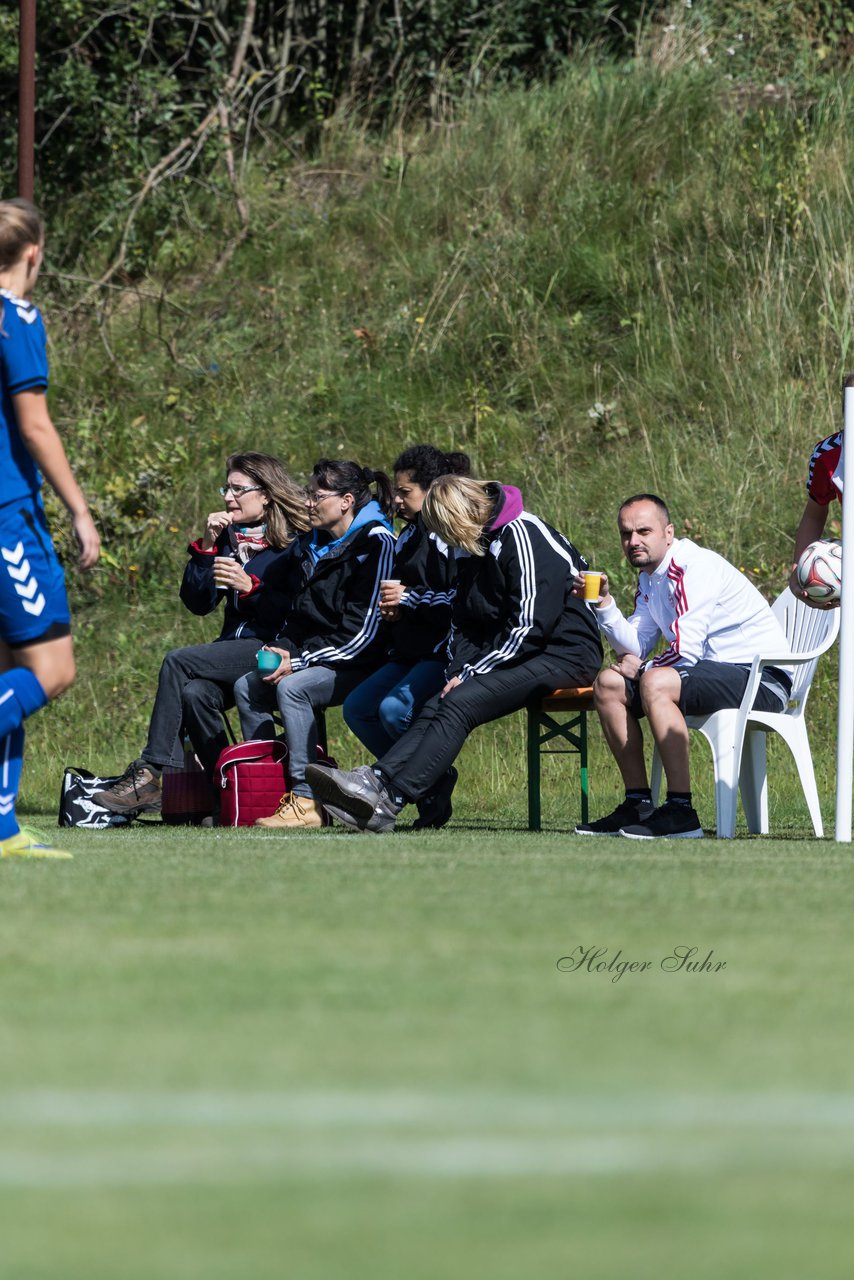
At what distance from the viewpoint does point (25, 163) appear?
1351cm

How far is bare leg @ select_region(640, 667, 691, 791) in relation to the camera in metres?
8.20

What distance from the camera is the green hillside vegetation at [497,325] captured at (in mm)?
14305

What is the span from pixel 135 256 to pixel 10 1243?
1582 cm

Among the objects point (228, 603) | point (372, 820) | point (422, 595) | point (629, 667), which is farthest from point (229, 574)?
point (629, 667)

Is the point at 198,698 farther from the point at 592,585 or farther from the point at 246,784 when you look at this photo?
the point at 592,585

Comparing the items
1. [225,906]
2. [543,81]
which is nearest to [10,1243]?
[225,906]

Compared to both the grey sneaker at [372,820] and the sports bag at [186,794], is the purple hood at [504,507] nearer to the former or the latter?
the grey sneaker at [372,820]

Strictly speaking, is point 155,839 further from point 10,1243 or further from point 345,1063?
point 10,1243

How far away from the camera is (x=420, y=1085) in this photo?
3.11 meters

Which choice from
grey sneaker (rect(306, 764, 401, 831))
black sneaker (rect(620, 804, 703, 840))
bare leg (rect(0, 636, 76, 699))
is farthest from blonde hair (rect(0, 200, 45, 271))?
black sneaker (rect(620, 804, 703, 840))

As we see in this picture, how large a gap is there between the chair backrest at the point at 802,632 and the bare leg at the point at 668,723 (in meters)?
0.60

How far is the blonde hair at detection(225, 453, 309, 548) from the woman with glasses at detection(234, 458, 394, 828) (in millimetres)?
320

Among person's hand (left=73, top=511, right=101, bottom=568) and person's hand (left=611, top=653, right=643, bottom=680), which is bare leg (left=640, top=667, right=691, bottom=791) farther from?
person's hand (left=73, top=511, right=101, bottom=568)

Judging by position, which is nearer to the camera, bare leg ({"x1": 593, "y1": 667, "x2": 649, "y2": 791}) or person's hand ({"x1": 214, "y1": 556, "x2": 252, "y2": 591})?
bare leg ({"x1": 593, "y1": 667, "x2": 649, "y2": 791})
